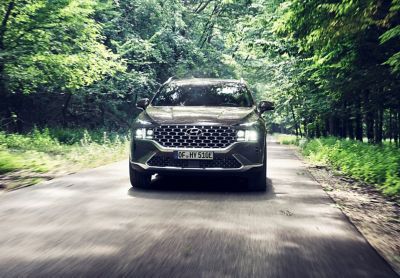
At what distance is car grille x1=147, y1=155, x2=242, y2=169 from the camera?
6.82 meters

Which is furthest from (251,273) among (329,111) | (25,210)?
(329,111)

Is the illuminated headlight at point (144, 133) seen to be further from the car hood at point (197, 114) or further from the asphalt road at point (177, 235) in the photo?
the asphalt road at point (177, 235)

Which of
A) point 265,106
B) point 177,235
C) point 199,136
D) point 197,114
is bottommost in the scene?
point 177,235

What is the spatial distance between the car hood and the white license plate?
45 cm

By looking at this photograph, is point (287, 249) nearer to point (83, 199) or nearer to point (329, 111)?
point (83, 199)

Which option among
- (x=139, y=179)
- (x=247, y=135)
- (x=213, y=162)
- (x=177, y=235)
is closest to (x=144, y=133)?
(x=139, y=179)

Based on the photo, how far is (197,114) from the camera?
23.7 ft

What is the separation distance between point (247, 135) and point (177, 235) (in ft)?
9.60

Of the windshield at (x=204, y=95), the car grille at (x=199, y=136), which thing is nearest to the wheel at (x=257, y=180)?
the car grille at (x=199, y=136)

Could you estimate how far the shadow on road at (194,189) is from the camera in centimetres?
676

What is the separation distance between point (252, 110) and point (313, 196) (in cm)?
180

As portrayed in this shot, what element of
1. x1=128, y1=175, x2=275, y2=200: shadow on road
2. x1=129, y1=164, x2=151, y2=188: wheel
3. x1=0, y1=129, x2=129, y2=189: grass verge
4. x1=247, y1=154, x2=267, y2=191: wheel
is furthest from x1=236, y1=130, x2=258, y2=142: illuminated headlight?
x1=0, y1=129, x2=129, y2=189: grass verge

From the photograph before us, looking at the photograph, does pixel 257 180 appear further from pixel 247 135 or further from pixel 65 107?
pixel 65 107

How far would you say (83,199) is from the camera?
6.21m
